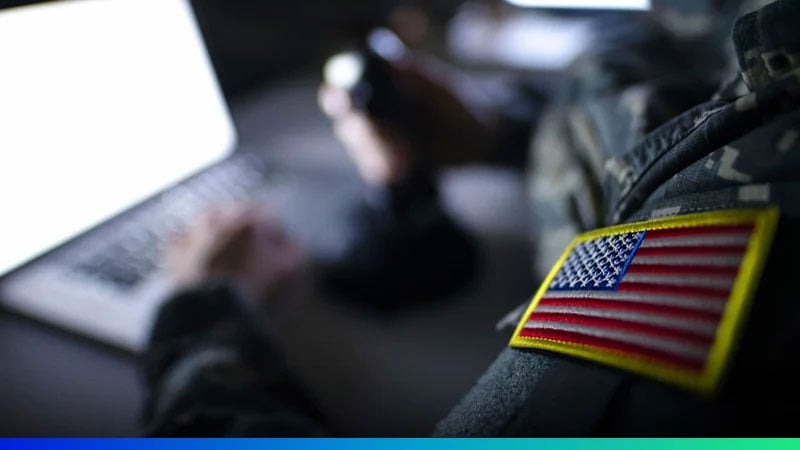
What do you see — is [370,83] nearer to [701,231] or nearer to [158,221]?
[158,221]

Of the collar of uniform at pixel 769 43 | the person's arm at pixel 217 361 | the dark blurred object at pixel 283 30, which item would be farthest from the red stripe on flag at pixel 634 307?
the dark blurred object at pixel 283 30

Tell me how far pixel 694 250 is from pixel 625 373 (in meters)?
0.06

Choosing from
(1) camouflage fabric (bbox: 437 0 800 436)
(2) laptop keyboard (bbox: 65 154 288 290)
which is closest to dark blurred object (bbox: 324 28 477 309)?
(2) laptop keyboard (bbox: 65 154 288 290)

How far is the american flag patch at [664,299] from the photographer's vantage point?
0.63ft

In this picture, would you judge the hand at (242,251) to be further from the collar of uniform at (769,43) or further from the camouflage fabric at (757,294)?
the collar of uniform at (769,43)

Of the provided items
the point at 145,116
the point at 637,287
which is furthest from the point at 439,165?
the point at 637,287

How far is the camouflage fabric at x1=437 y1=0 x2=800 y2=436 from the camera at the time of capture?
0.19m

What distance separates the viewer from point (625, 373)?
0.69 feet

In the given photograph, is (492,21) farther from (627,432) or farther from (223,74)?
(627,432)

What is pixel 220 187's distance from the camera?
2.18ft

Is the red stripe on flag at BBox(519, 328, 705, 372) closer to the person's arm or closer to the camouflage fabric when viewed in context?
the camouflage fabric

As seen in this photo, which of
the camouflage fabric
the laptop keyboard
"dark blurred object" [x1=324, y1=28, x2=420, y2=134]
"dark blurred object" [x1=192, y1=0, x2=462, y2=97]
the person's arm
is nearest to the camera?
the camouflage fabric

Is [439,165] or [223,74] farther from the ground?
[223,74]

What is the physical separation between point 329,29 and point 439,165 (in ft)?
1.06
